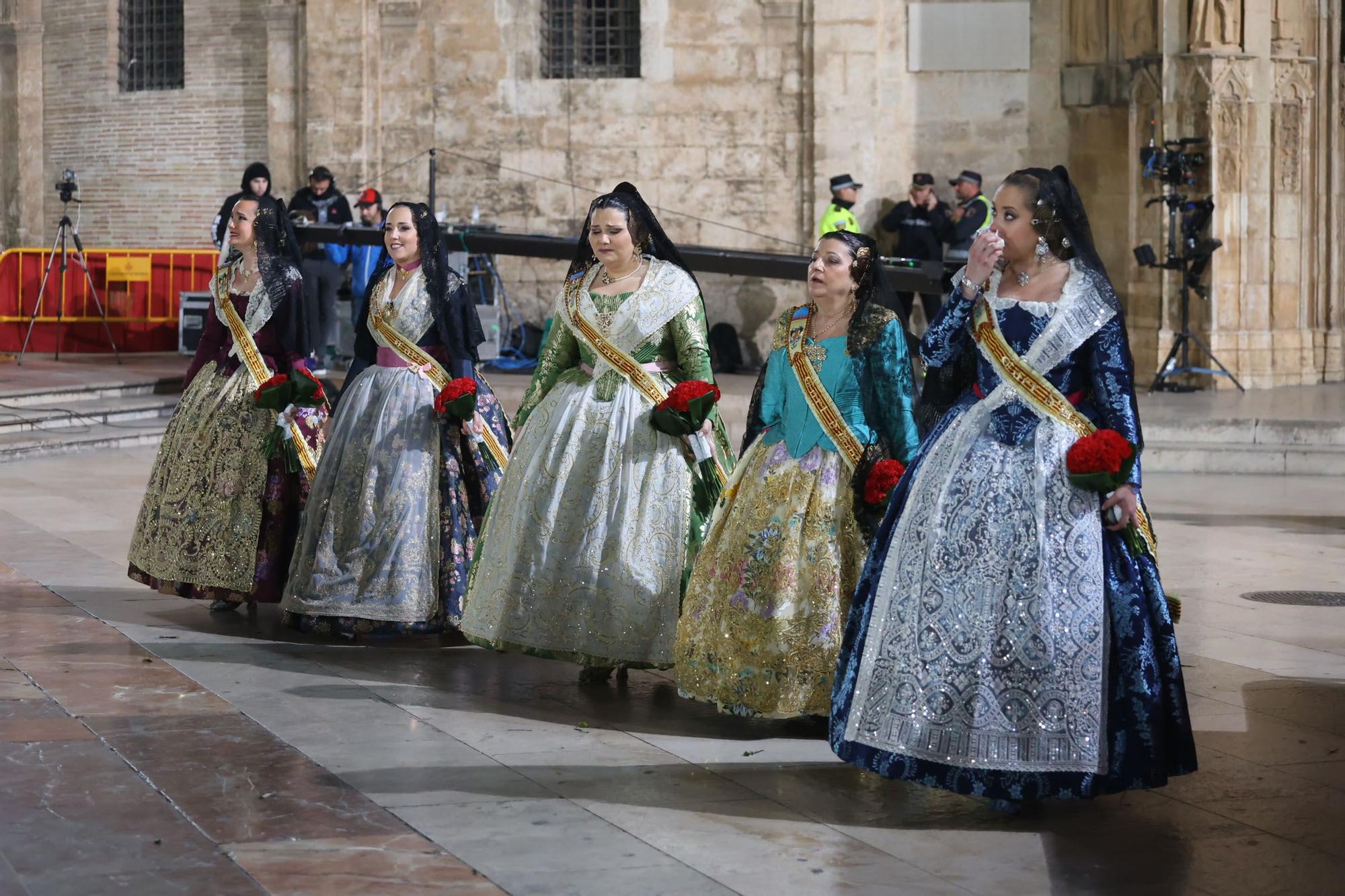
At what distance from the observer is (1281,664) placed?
6.34 meters

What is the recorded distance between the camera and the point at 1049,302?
4.66 meters

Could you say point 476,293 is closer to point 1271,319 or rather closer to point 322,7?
point 322,7

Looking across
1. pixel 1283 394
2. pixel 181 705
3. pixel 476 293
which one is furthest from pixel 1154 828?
pixel 476 293

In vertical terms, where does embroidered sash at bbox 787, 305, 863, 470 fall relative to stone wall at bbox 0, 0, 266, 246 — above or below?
below

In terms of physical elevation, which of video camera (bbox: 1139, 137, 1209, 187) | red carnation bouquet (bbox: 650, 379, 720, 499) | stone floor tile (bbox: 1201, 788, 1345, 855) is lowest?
stone floor tile (bbox: 1201, 788, 1345, 855)

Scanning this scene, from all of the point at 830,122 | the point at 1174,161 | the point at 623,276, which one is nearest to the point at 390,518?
the point at 623,276

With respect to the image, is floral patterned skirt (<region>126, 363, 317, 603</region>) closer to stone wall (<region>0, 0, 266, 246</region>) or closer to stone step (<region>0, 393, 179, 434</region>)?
stone step (<region>0, 393, 179, 434</region>)

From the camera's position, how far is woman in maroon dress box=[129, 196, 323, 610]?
23.5 ft

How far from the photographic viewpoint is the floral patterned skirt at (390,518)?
670 centimetres

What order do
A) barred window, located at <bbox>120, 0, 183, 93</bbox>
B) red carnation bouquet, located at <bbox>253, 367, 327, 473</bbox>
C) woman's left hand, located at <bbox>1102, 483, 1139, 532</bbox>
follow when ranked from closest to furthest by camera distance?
1. woman's left hand, located at <bbox>1102, 483, 1139, 532</bbox>
2. red carnation bouquet, located at <bbox>253, 367, 327, 473</bbox>
3. barred window, located at <bbox>120, 0, 183, 93</bbox>

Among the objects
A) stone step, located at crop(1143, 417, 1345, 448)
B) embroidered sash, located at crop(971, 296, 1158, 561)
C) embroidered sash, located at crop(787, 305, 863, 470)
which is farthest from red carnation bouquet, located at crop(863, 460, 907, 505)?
stone step, located at crop(1143, 417, 1345, 448)

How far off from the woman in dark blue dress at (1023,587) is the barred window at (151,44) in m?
16.5

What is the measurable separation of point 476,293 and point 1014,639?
12670mm

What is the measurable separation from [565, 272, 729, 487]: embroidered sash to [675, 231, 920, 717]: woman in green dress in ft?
1.67
